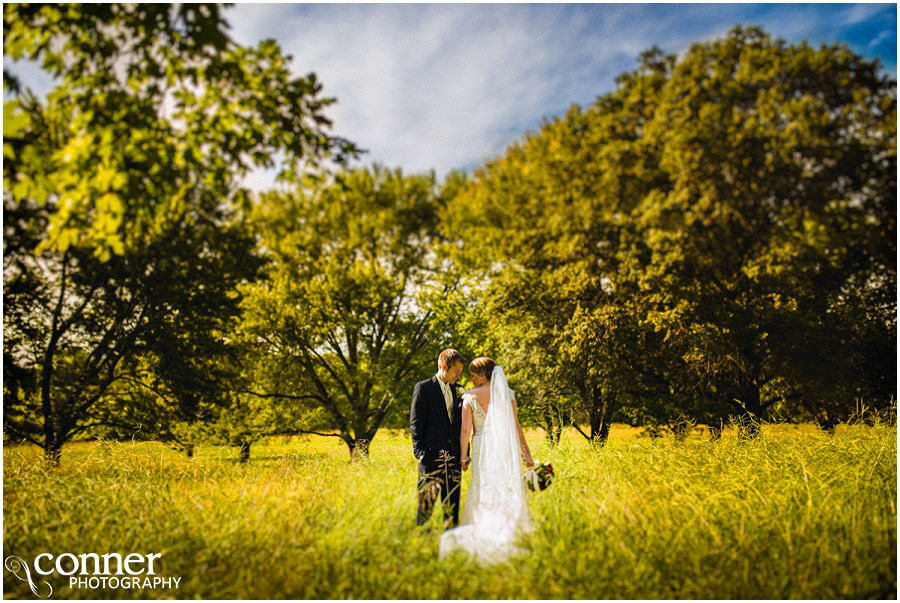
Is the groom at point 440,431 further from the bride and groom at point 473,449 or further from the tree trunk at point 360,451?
the tree trunk at point 360,451

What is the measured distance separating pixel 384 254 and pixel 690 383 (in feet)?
34.9

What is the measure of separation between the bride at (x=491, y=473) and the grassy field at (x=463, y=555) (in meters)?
0.24

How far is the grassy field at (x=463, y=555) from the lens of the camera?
3.67 metres

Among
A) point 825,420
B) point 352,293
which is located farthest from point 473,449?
point 352,293

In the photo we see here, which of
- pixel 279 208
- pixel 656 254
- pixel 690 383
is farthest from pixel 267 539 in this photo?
pixel 279 208

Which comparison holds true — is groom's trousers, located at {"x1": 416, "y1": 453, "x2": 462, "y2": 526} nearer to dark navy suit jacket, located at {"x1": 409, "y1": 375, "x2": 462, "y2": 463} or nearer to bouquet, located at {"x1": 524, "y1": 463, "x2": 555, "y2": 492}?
dark navy suit jacket, located at {"x1": 409, "y1": 375, "x2": 462, "y2": 463}

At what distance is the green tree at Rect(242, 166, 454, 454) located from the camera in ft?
53.4

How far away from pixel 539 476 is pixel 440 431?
1144 mm

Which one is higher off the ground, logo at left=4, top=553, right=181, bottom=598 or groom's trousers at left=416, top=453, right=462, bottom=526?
groom's trousers at left=416, top=453, right=462, bottom=526

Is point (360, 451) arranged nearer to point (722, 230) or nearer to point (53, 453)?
point (53, 453)

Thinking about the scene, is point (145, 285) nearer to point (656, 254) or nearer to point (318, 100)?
point (318, 100)

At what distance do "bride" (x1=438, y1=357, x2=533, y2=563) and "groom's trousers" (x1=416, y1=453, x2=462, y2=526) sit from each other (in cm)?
16

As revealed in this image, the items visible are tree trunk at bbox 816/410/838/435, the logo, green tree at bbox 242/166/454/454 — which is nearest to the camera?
the logo

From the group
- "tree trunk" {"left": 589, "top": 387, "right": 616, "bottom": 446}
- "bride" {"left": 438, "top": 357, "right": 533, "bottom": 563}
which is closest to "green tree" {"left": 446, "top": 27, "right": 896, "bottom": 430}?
"tree trunk" {"left": 589, "top": 387, "right": 616, "bottom": 446}
